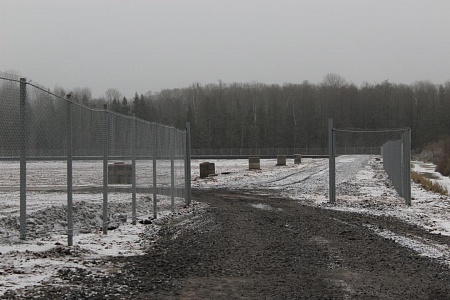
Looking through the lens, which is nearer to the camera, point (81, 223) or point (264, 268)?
point (264, 268)

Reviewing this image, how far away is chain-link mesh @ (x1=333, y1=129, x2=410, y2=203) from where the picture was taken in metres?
18.3

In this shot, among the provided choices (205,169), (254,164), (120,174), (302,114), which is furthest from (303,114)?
(120,174)

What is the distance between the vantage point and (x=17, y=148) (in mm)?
7414

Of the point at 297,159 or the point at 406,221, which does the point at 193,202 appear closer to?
the point at 406,221

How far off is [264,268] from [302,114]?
383ft

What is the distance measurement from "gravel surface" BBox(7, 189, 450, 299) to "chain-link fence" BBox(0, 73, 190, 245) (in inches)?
46.6

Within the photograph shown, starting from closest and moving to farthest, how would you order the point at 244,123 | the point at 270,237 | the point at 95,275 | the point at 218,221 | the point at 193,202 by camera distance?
the point at 95,275 → the point at 270,237 → the point at 218,221 → the point at 193,202 → the point at 244,123

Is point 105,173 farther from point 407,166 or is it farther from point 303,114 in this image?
point 303,114

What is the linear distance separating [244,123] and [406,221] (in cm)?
10623

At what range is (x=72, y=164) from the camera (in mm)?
9000

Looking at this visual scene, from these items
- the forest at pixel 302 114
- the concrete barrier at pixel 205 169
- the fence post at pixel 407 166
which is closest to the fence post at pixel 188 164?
the fence post at pixel 407 166

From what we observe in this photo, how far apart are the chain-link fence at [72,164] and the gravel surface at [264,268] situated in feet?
3.88

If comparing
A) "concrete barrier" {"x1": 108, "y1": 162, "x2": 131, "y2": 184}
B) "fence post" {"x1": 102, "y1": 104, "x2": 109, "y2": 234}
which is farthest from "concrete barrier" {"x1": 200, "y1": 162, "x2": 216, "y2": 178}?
"fence post" {"x1": 102, "y1": 104, "x2": 109, "y2": 234}

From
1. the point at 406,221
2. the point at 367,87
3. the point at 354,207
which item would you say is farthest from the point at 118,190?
the point at 367,87
